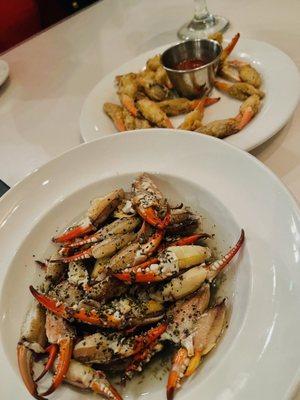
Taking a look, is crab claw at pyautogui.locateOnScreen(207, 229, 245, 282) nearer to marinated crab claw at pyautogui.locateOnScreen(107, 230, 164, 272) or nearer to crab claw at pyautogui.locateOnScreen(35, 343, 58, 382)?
marinated crab claw at pyautogui.locateOnScreen(107, 230, 164, 272)

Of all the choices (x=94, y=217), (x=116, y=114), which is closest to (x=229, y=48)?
(x=116, y=114)

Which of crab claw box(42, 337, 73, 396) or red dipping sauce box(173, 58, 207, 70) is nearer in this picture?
crab claw box(42, 337, 73, 396)

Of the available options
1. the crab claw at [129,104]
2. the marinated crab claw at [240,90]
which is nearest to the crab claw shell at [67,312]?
the crab claw at [129,104]

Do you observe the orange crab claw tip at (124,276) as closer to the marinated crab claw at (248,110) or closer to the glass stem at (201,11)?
the marinated crab claw at (248,110)

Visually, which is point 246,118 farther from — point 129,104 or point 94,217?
point 94,217

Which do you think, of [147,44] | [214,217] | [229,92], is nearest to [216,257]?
[214,217]

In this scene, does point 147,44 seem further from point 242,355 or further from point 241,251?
point 242,355

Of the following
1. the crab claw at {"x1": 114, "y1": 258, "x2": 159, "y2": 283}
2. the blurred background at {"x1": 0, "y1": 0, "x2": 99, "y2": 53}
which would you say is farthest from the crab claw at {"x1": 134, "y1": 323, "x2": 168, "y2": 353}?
the blurred background at {"x1": 0, "y1": 0, "x2": 99, "y2": 53}
